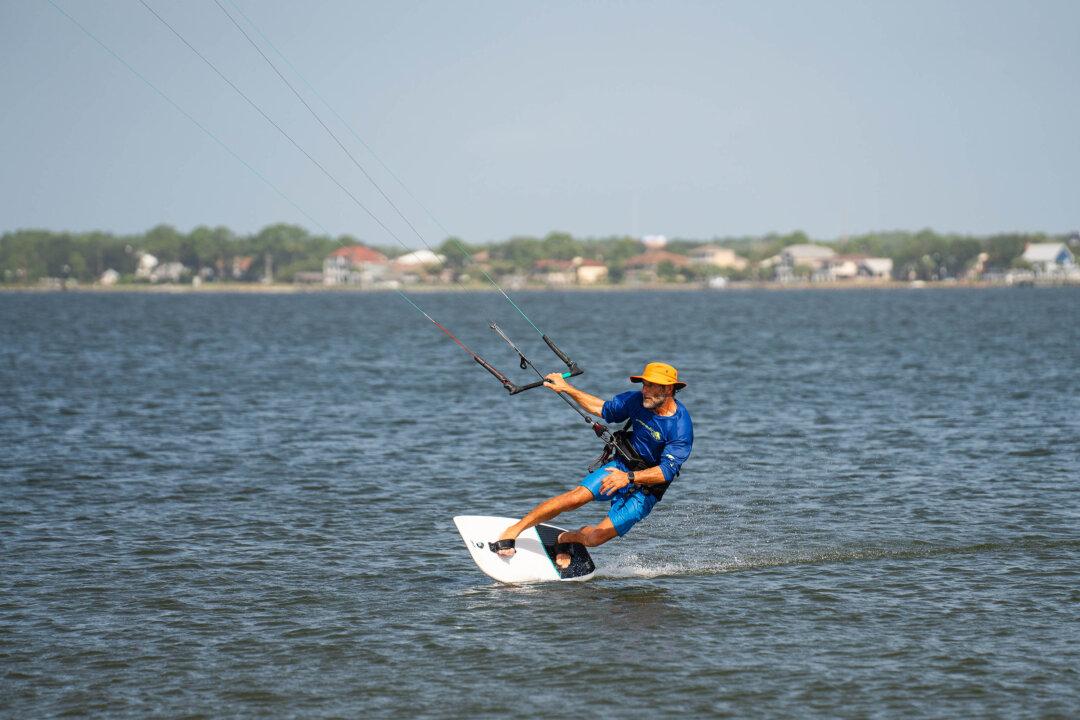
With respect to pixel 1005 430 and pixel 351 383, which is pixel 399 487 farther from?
pixel 351 383

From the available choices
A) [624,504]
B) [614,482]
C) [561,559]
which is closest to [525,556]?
[561,559]

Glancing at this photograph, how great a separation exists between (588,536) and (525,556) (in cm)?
70

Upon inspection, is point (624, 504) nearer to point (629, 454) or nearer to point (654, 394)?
point (629, 454)

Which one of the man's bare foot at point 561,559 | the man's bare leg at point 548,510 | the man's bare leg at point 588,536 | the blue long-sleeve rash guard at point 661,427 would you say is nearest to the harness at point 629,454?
the blue long-sleeve rash guard at point 661,427

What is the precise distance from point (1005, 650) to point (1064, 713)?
4.41 ft

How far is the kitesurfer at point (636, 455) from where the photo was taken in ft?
39.1

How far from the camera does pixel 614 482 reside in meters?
→ 12.1

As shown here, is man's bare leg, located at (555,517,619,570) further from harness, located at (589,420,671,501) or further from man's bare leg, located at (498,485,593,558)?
harness, located at (589,420,671,501)

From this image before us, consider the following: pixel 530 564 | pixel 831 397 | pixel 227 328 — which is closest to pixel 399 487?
pixel 530 564

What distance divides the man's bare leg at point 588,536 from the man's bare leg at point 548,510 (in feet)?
1.08

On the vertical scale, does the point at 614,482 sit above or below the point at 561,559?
above

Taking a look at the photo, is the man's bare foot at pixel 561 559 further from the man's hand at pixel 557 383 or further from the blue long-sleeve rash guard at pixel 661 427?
the man's hand at pixel 557 383

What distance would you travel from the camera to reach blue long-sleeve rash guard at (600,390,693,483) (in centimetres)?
1209

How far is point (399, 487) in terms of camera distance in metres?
18.4
